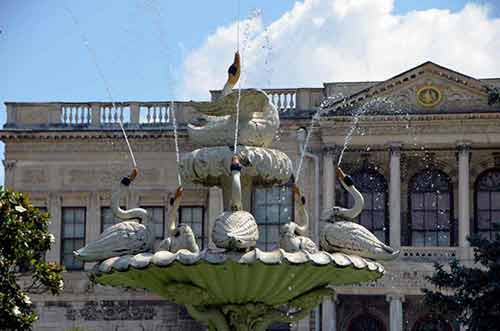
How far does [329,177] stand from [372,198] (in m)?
1.86

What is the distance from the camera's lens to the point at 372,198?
4325cm

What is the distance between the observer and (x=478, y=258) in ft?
95.3

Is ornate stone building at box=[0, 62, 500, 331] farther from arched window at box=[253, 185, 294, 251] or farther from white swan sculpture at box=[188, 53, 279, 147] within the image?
white swan sculpture at box=[188, 53, 279, 147]

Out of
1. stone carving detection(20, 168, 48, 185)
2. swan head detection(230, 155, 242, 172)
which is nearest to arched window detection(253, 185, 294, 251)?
stone carving detection(20, 168, 48, 185)

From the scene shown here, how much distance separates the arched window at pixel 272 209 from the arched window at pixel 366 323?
3781mm

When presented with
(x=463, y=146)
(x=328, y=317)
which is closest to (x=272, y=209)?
(x=328, y=317)

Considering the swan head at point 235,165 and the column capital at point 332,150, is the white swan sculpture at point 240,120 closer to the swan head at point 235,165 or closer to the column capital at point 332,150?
the swan head at point 235,165

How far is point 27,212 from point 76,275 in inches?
799

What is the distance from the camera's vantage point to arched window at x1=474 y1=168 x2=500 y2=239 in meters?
42.6

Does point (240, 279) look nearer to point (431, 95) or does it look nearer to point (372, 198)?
point (431, 95)

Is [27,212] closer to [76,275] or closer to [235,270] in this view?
[235,270]

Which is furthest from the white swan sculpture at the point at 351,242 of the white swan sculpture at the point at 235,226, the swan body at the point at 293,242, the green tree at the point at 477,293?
the green tree at the point at 477,293

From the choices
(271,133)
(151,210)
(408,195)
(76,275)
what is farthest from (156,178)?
(271,133)

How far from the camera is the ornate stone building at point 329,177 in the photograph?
136 feet
